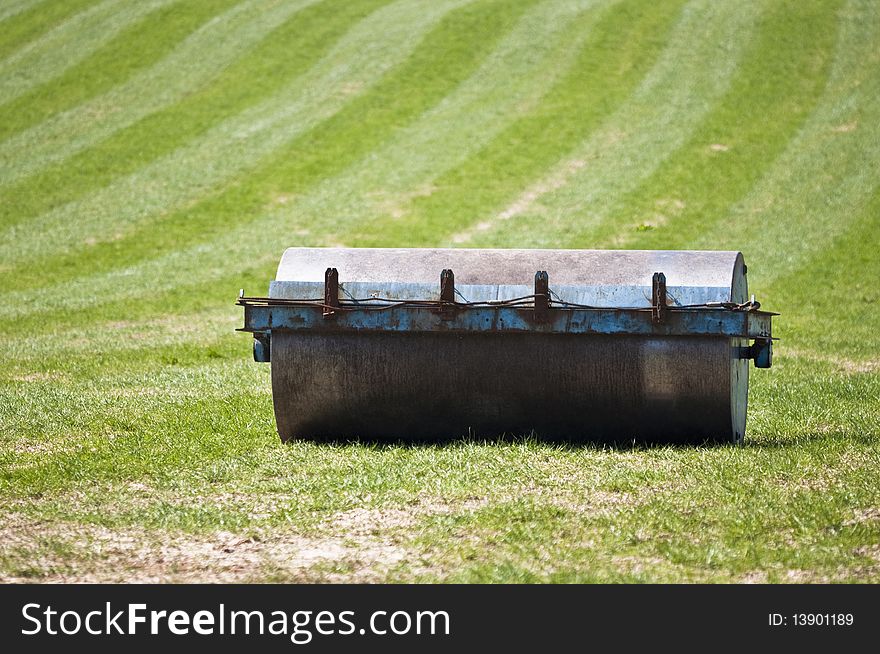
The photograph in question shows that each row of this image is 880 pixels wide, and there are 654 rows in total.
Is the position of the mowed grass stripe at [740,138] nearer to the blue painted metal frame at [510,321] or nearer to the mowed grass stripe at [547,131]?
the mowed grass stripe at [547,131]

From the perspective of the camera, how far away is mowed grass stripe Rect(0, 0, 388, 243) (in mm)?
22859

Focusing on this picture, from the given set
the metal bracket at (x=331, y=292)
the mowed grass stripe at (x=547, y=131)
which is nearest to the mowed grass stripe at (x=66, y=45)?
the mowed grass stripe at (x=547, y=131)

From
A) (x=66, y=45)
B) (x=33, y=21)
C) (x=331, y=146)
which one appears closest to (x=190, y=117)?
(x=331, y=146)

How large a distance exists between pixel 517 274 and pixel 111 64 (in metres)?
25.1

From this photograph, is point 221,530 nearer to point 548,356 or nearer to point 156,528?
point 156,528

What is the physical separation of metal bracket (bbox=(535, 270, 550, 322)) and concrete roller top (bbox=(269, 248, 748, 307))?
0.39ft

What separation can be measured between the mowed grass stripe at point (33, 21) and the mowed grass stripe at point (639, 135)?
52.8 feet

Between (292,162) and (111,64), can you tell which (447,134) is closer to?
(292,162)

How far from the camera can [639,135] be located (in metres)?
24.6

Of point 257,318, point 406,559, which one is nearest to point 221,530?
point 406,559

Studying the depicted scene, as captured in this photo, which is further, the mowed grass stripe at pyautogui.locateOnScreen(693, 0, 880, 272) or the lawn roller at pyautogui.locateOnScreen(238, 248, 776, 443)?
the mowed grass stripe at pyautogui.locateOnScreen(693, 0, 880, 272)

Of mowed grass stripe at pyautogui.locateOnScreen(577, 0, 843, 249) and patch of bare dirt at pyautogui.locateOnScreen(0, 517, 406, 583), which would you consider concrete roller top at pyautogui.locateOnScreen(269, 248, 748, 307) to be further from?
mowed grass stripe at pyautogui.locateOnScreen(577, 0, 843, 249)

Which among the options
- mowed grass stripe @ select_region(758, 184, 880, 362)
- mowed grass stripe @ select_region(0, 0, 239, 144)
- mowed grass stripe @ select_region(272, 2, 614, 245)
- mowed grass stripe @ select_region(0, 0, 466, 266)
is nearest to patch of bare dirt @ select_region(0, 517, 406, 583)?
mowed grass stripe @ select_region(758, 184, 880, 362)

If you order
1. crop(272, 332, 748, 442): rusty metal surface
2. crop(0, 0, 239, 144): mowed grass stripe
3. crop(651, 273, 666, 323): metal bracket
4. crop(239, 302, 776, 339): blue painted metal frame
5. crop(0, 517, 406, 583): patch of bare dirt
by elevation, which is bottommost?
crop(0, 517, 406, 583): patch of bare dirt
